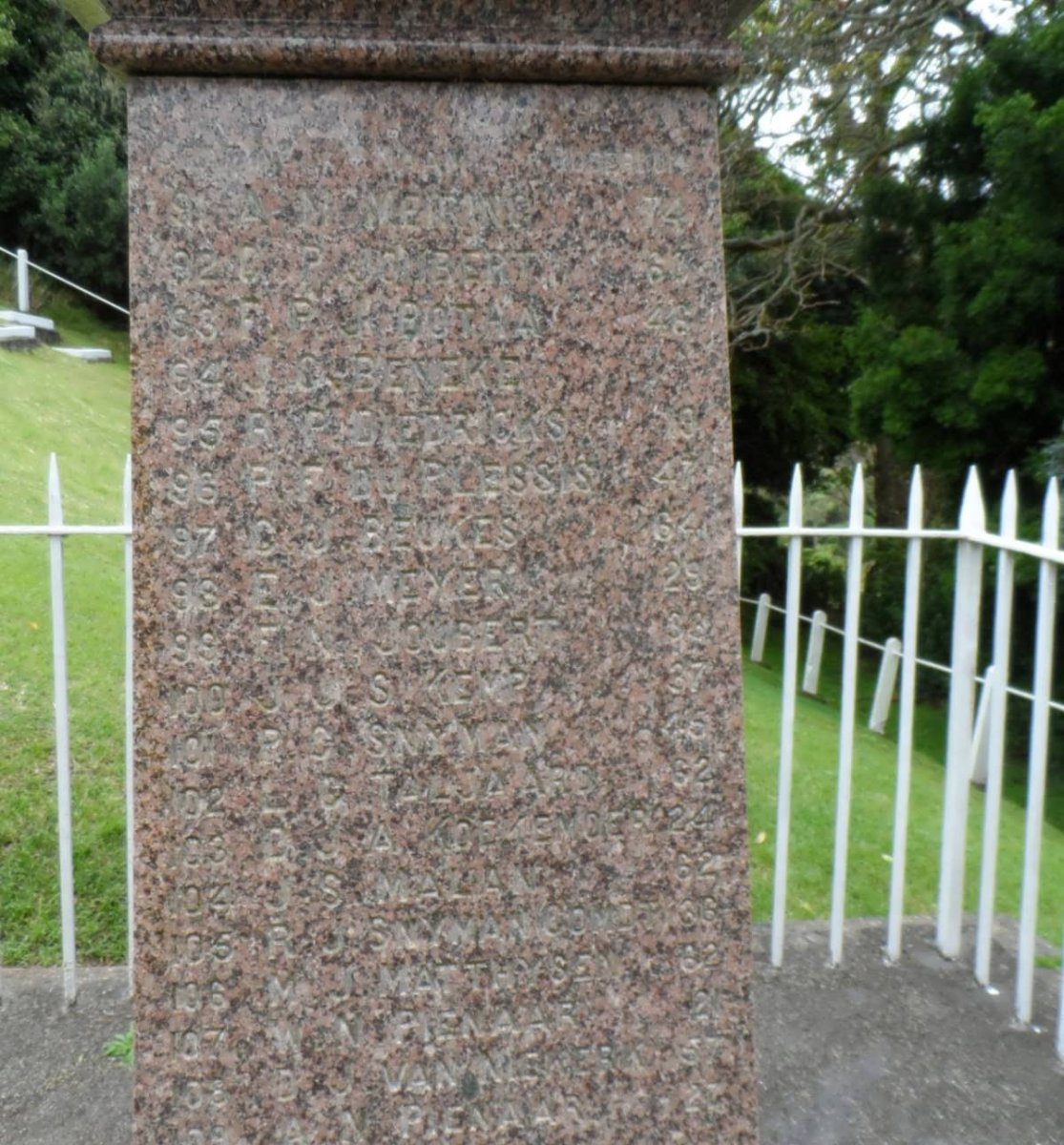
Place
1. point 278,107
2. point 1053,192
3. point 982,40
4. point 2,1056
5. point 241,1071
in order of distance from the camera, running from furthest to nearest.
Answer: point 982,40, point 1053,192, point 2,1056, point 241,1071, point 278,107

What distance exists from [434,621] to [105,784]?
3.03 m

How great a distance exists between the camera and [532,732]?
2105 millimetres

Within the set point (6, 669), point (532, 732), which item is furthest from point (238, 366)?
point (6, 669)

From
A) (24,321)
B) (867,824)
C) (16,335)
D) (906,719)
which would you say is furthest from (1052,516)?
(24,321)

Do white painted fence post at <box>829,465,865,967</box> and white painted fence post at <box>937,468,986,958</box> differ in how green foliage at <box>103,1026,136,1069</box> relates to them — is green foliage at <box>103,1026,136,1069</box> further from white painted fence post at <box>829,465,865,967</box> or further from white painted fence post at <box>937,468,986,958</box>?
white painted fence post at <box>937,468,986,958</box>

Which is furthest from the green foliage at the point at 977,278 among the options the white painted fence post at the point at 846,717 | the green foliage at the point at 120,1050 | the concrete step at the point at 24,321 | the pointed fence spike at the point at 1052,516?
the concrete step at the point at 24,321

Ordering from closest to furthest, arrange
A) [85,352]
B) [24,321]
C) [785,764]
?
1. [785,764]
2. [85,352]
3. [24,321]

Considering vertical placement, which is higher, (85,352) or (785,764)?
(85,352)

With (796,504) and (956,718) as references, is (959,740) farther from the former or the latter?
(796,504)

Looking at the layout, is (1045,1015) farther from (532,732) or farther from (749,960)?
(532,732)

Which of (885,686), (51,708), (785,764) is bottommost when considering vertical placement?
(885,686)

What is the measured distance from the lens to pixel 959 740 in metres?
3.53

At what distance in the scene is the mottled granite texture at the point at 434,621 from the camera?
1.97m

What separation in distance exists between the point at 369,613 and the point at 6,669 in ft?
13.1
